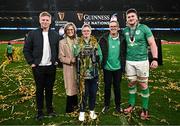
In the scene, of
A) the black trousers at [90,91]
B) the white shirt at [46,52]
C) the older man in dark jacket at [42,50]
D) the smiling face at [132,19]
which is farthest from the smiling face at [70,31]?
the smiling face at [132,19]

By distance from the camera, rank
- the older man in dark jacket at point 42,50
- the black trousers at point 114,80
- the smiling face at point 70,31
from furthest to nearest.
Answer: the black trousers at point 114,80 < the smiling face at point 70,31 < the older man in dark jacket at point 42,50

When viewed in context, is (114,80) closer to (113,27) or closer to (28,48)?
(113,27)

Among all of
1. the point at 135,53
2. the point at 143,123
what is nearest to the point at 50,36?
the point at 135,53

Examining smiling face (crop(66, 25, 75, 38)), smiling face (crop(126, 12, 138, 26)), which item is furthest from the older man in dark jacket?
smiling face (crop(126, 12, 138, 26))

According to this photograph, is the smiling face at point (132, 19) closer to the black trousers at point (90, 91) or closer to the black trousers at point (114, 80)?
the black trousers at point (114, 80)

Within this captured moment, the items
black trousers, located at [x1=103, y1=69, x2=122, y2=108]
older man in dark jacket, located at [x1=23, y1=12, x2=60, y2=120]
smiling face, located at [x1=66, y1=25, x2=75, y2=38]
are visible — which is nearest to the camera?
older man in dark jacket, located at [x1=23, y1=12, x2=60, y2=120]

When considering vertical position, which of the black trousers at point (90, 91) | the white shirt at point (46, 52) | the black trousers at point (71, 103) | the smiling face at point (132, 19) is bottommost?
the black trousers at point (71, 103)

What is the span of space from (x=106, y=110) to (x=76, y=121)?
0.94 meters

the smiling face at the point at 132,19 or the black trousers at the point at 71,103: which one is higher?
the smiling face at the point at 132,19

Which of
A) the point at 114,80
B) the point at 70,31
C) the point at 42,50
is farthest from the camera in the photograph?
the point at 114,80

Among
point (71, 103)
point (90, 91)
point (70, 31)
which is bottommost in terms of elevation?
point (71, 103)

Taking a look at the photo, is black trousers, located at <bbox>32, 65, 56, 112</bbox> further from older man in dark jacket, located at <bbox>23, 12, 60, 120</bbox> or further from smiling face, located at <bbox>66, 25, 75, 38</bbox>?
smiling face, located at <bbox>66, 25, 75, 38</bbox>

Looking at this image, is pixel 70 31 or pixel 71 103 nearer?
pixel 70 31

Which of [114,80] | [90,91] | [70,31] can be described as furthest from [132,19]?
A: [90,91]
